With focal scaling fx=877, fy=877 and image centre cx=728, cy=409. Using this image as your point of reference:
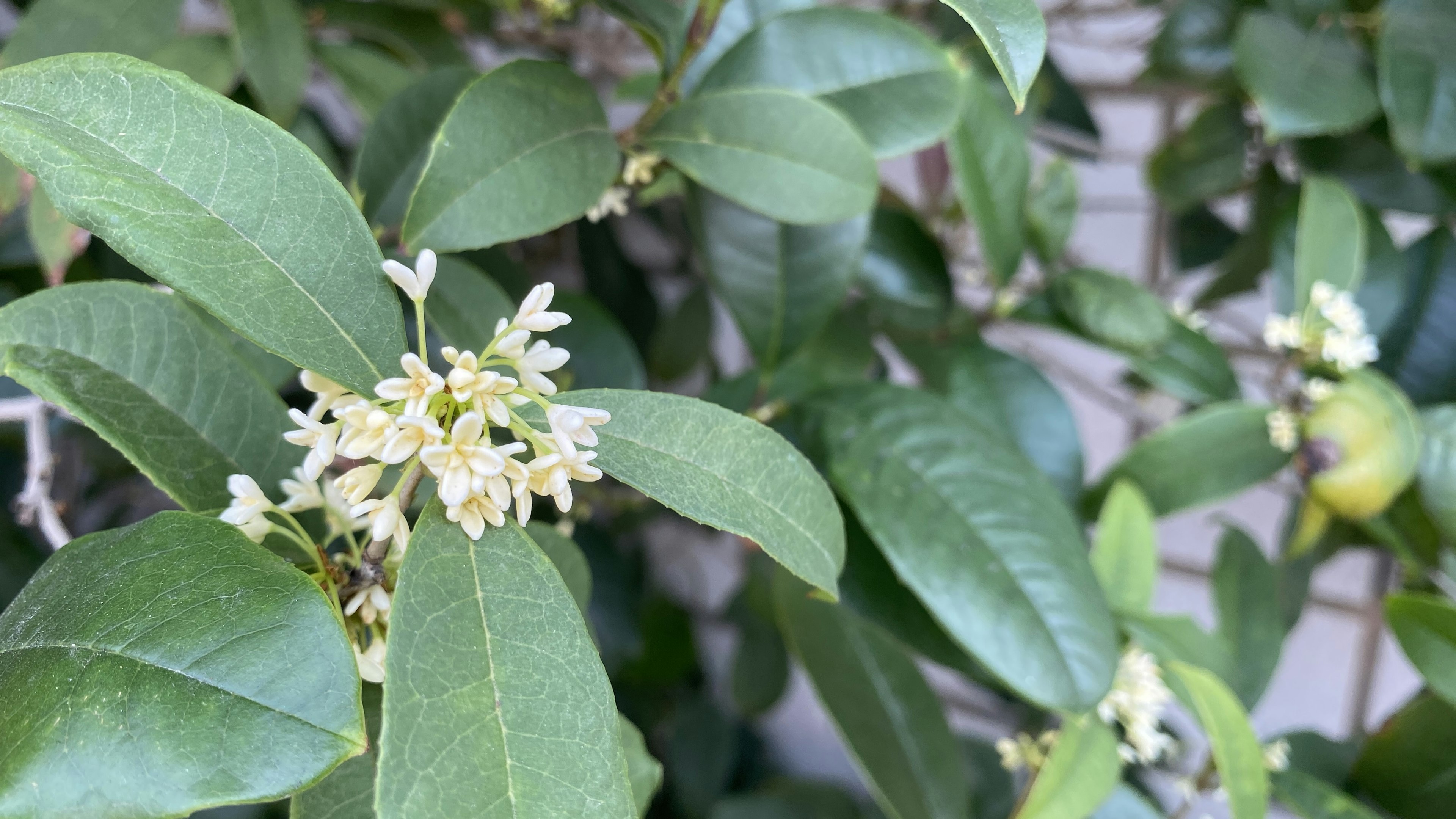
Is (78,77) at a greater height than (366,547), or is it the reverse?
(78,77)

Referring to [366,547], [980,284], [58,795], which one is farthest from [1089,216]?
[58,795]

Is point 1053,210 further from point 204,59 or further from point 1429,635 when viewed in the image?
point 204,59

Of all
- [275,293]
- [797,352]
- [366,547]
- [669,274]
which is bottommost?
[669,274]

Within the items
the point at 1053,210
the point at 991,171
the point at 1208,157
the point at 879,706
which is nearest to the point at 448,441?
the point at 879,706

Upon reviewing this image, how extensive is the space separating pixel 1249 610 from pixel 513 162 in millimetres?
864

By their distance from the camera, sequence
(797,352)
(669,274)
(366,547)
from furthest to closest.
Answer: (669,274)
(797,352)
(366,547)

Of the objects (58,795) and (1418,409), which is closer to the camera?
(58,795)

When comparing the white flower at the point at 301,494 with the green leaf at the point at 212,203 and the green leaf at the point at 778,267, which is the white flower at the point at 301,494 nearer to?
the green leaf at the point at 212,203

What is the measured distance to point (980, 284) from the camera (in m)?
1.14

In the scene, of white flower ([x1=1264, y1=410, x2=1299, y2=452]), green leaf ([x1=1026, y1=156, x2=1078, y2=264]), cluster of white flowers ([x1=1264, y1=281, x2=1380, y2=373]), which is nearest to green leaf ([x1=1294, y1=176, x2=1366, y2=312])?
cluster of white flowers ([x1=1264, y1=281, x2=1380, y2=373])

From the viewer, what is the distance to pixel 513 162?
1.63ft

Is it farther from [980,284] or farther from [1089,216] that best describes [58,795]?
[1089,216]

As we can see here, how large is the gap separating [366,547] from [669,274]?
4.13ft

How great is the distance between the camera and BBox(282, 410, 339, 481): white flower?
0.36 meters
